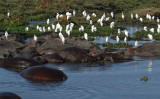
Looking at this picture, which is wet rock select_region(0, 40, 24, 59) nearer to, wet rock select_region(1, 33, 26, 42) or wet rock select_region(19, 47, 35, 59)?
wet rock select_region(19, 47, 35, 59)

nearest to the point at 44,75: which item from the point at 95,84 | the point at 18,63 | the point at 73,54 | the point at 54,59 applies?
the point at 95,84

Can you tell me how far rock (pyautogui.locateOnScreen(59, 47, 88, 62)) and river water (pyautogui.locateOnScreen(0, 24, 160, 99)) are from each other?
1.43m

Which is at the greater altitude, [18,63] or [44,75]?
[18,63]

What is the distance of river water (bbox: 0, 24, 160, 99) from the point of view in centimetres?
1299

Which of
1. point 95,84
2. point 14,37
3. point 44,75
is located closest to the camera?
point 95,84

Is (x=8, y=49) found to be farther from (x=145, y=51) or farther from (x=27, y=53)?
(x=145, y=51)

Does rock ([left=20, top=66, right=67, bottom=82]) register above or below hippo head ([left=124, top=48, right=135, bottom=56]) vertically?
below

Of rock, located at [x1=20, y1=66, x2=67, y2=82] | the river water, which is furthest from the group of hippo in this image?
the river water

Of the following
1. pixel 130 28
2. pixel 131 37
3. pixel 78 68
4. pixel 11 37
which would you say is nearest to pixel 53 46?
pixel 78 68

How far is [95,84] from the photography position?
14.6 m

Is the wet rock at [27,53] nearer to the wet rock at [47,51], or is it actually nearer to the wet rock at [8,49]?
the wet rock at [8,49]

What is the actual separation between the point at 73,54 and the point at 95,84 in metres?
5.84

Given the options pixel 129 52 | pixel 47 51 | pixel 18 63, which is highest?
pixel 47 51

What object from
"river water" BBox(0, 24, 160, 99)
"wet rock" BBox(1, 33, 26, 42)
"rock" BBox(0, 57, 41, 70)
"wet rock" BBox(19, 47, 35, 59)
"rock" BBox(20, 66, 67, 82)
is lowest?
"river water" BBox(0, 24, 160, 99)
